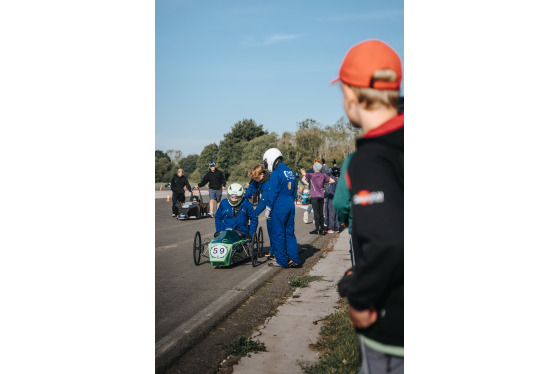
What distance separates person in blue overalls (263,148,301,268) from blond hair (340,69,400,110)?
6497 millimetres

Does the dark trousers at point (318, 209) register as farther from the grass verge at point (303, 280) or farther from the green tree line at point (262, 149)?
the grass verge at point (303, 280)

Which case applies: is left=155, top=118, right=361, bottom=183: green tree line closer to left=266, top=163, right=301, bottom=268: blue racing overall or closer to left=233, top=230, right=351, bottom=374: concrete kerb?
left=266, top=163, right=301, bottom=268: blue racing overall

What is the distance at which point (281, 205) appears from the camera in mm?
8266

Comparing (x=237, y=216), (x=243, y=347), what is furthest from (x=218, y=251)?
(x=243, y=347)

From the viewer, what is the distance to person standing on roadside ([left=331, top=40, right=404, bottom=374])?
4.78 feet

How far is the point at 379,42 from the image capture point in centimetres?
161

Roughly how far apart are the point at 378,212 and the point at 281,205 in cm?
682

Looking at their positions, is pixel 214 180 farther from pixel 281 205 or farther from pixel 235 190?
pixel 281 205
